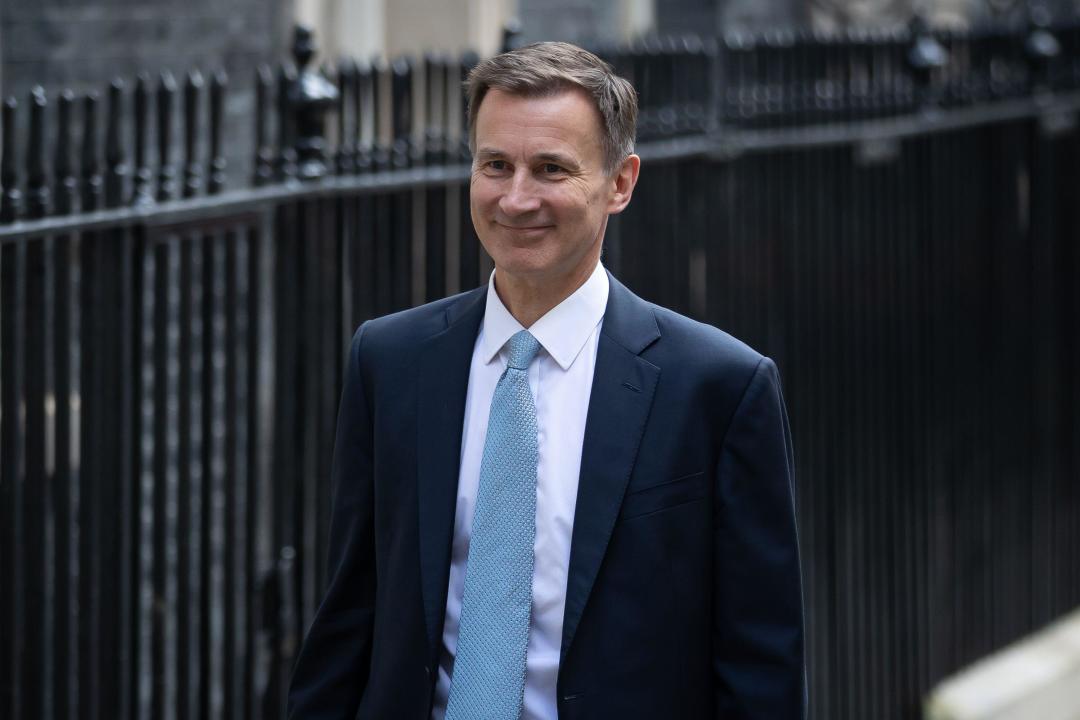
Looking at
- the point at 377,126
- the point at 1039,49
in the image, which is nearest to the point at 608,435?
the point at 377,126

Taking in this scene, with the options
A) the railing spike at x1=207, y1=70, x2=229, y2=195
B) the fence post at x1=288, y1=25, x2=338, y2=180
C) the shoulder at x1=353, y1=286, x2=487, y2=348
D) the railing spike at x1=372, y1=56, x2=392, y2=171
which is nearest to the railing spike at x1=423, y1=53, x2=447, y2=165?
the railing spike at x1=372, y1=56, x2=392, y2=171

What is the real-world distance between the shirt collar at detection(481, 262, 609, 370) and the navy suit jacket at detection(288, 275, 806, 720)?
0.10 ft

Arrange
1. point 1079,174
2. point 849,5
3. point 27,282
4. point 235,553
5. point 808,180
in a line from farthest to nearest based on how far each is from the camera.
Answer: point 849,5 < point 1079,174 < point 808,180 < point 235,553 < point 27,282

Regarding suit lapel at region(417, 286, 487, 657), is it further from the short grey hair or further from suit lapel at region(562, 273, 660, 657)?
the short grey hair

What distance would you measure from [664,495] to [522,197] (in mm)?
552

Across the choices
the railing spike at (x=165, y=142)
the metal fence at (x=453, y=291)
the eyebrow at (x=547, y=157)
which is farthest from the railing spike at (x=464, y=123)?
the eyebrow at (x=547, y=157)

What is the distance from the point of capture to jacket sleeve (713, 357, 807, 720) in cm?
281

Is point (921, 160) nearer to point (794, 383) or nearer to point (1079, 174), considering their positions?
point (794, 383)

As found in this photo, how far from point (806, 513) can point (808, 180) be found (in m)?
1.25

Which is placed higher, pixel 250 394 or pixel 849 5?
pixel 849 5

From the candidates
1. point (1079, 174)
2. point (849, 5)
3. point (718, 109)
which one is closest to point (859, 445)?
point (718, 109)

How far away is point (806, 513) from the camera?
623cm

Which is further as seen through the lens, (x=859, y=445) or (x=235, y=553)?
(x=859, y=445)

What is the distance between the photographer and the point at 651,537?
279 centimetres
